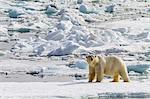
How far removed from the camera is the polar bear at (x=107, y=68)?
31.0ft

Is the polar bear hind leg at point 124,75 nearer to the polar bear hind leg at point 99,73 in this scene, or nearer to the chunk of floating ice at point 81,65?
the polar bear hind leg at point 99,73

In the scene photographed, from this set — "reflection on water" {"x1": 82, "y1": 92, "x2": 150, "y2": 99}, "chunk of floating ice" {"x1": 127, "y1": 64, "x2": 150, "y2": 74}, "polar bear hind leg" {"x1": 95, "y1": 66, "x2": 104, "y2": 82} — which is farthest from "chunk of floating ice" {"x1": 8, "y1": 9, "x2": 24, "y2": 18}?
"reflection on water" {"x1": 82, "y1": 92, "x2": 150, "y2": 99}

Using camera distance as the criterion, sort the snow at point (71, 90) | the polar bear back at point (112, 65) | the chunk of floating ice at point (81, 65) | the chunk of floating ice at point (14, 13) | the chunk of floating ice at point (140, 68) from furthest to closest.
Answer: the chunk of floating ice at point (14, 13) → the chunk of floating ice at point (81, 65) → the chunk of floating ice at point (140, 68) → the polar bear back at point (112, 65) → the snow at point (71, 90)

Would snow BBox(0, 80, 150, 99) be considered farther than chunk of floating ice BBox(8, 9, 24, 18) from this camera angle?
No

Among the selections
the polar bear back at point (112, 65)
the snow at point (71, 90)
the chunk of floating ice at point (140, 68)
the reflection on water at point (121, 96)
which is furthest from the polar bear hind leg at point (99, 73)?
the chunk of floating ice at point (140, 68)

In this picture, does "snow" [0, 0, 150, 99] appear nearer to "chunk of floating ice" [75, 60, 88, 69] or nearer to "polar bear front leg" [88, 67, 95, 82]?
"chunk of floating ice" [75, 60, 88, 69]

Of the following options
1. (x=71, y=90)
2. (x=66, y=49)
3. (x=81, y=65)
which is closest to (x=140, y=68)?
(x=81, y=65)

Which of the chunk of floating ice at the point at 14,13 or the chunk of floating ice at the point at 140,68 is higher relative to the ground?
the chunk of floating ice at the point at 14,13

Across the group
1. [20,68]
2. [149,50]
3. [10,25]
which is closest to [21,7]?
[10,25]

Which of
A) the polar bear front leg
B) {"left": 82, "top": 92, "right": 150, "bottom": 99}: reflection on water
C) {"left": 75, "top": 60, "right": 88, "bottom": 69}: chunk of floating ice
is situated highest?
the polar bear front leg

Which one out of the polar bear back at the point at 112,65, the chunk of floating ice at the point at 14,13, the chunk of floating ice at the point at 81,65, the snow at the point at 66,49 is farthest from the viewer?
the chunk of floating ice at the point at 14,13

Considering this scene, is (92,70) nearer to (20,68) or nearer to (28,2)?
(20,68)

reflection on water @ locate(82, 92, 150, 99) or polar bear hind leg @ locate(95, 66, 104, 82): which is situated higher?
polar bear hind leg @ locate(95, 66, 104, 82)

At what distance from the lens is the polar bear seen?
9.44 meters
